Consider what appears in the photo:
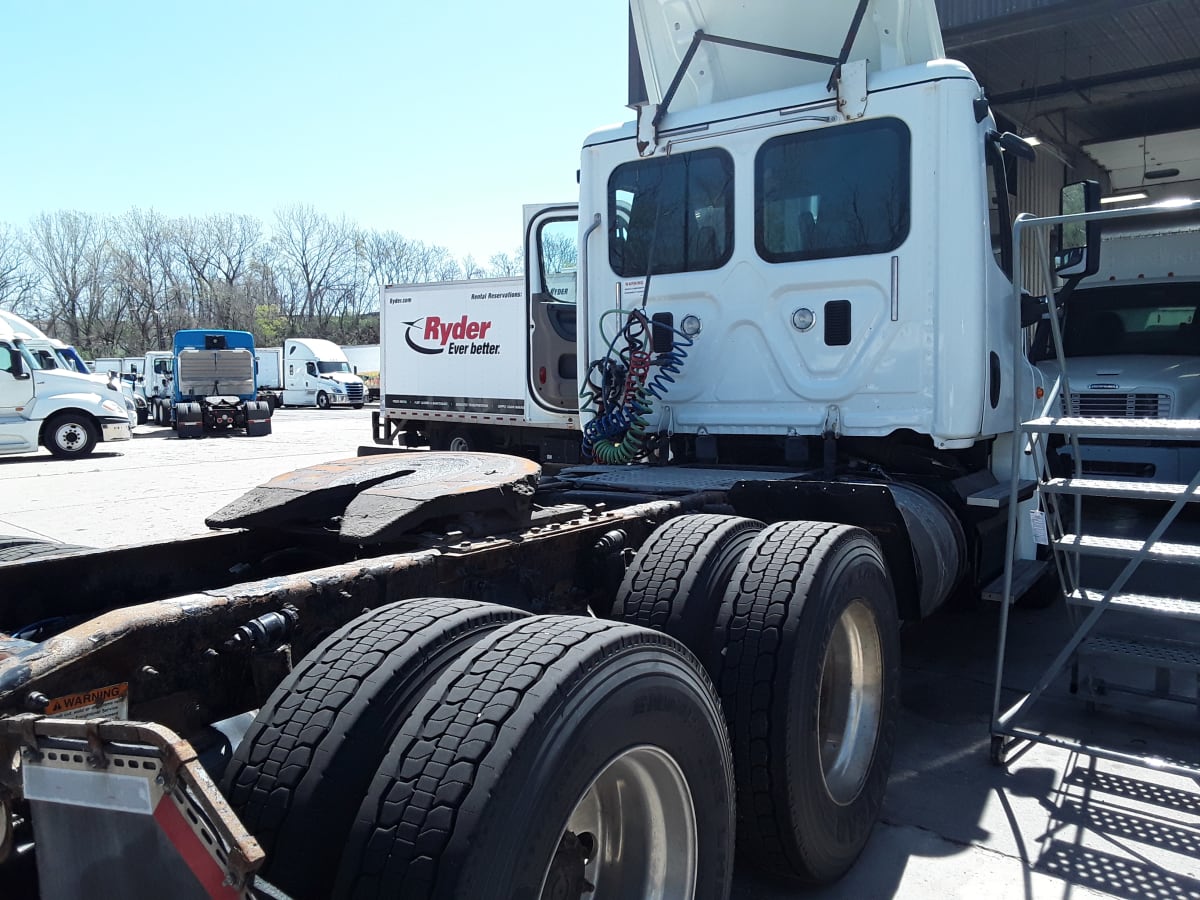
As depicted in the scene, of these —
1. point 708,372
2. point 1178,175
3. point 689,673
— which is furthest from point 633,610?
point 1178,175

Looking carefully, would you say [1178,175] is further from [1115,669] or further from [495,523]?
[495,523]

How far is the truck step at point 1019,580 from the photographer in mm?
4359

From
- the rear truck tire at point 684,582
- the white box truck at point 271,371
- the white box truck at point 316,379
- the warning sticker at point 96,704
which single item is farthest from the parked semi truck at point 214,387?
the warning sticker at point 96,704

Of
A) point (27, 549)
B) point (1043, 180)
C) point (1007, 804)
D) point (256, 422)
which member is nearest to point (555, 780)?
point (27, 549)

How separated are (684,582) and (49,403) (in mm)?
21262

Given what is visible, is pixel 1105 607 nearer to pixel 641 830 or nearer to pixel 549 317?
pixel 641 830

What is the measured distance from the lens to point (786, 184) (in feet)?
15.9

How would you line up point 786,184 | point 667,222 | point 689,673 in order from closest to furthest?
point 689,673 → point 786,184 → point 667,222

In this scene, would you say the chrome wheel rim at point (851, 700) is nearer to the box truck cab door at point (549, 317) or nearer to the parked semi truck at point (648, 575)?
the parked semi truck at point (648, 575)

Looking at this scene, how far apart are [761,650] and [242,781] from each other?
63.3 inches

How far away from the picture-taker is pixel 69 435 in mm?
20984

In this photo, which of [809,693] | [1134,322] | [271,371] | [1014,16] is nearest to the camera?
[809,693]

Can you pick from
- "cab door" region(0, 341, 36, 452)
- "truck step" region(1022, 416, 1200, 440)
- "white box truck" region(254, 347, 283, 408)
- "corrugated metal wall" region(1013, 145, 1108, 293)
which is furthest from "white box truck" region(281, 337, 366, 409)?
"truck step" region(1022, 416, 1200, 440)

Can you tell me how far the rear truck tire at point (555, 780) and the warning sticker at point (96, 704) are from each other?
586 millimetres
